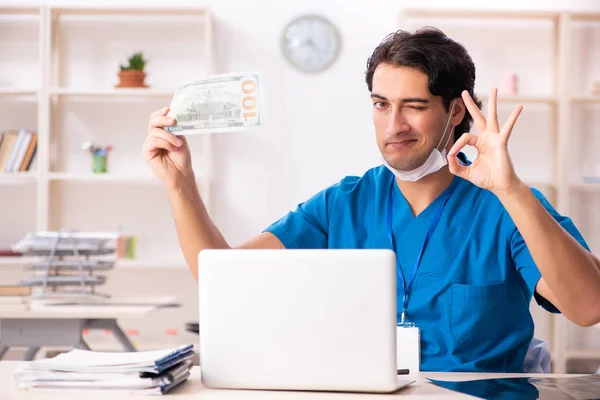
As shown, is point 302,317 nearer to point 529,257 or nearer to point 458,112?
point 529,257

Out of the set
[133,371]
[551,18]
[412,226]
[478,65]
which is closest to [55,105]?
[478,65]

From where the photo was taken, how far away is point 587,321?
5.45 feet

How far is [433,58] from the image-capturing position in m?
1.88

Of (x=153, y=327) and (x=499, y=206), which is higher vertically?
(x=499, y=206)

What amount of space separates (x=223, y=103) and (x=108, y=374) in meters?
0.60

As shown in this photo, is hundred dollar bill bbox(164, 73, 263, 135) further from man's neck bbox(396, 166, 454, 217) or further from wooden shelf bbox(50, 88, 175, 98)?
wooden shelf bbox(50, 88, 175, 98)

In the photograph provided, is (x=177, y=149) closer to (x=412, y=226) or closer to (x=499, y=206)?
(x=412, y=226)

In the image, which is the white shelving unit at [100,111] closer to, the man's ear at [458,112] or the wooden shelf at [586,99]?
the wooden shelf at [586,99]

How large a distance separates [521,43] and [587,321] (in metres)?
3.32

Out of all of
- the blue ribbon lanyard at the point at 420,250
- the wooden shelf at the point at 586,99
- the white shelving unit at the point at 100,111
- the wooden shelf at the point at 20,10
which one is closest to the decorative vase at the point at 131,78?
the white shelving unit at the point at 100,111

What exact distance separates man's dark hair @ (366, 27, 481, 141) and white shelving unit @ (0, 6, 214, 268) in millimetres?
2832

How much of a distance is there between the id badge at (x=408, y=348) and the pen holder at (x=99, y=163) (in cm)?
320

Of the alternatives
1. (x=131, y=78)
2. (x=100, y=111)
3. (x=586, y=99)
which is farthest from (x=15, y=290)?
(x=586, y=99)

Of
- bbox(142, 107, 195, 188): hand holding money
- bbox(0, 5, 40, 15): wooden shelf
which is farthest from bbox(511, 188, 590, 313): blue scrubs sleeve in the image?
bbox(0, 5, 40, 15): wooden shelf
